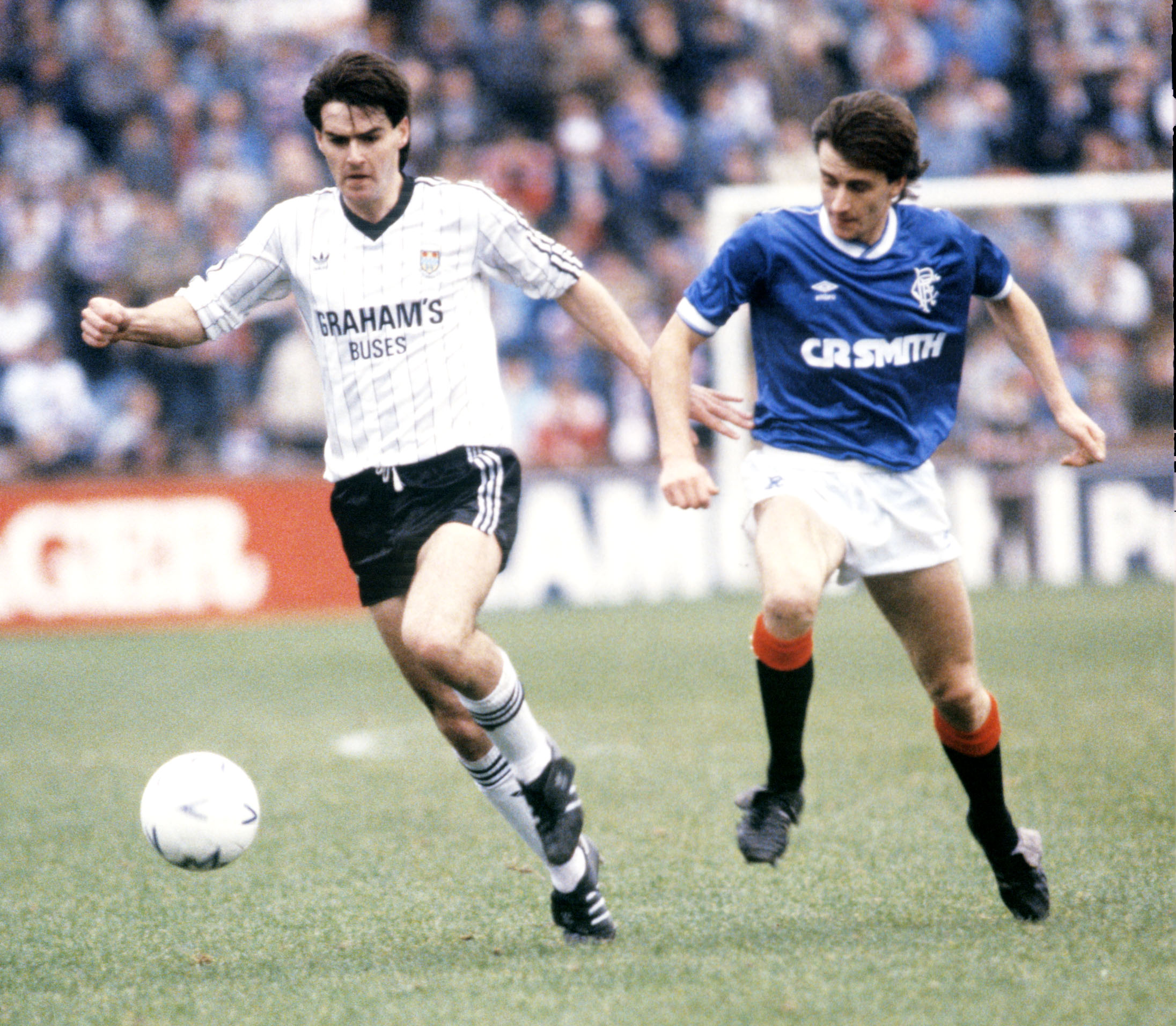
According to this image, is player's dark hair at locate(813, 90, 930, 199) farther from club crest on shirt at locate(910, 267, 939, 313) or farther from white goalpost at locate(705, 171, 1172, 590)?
white goalpost at locate(705, 171, 1172, 590)

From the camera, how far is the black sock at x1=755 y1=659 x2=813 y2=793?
4.46 m

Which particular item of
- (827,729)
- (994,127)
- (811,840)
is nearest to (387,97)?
(811,840)

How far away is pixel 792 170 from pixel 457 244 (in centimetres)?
1062

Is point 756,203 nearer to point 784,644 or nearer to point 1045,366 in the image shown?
point 1045,366

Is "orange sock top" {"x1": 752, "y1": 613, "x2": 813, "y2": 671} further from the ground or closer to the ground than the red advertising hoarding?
further from the ground

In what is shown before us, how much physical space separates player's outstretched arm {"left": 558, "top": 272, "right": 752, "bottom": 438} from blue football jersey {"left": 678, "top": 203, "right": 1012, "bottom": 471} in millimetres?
221

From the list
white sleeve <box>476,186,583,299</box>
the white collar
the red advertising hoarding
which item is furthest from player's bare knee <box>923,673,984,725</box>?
the red advertising hoarding

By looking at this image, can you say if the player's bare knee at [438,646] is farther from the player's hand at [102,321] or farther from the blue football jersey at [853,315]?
the player's hand at [102,321]

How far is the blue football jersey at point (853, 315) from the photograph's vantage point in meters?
4.46

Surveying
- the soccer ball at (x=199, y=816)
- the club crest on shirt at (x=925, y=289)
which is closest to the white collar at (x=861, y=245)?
the club crest on shirt at (x=925, y=289)

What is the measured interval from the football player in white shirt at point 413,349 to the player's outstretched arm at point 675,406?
14 cm

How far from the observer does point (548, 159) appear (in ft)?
50.4

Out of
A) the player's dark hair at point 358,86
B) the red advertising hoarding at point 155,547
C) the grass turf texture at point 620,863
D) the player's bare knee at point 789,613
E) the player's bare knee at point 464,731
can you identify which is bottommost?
the red advertising hoarding at point 155,547

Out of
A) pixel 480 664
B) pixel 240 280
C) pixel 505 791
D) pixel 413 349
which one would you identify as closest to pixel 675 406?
pixel 413 349
